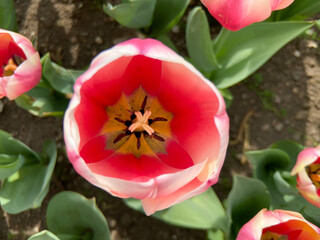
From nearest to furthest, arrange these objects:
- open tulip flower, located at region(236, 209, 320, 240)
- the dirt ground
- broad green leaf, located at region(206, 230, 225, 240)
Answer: open tulip flower, located at region(236, 209, 320, 240) → broad green leaf, located at region(206, 230, 225, 240) → the dirt ground

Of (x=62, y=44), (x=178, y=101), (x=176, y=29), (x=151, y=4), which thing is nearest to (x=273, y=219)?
(x=178, y=101)

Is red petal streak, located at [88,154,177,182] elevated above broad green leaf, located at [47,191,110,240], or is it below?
above

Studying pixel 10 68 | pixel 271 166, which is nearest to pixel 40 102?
pixel 10 68

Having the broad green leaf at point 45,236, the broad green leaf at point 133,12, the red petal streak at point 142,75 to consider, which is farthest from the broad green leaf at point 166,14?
the broad green leaf at point 45,236

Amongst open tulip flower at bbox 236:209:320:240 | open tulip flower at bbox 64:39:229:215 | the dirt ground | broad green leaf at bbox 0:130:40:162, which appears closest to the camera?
open tulip flower at bbox 64:39:229:215

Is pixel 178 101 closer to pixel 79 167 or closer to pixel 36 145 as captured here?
pixel 79 167

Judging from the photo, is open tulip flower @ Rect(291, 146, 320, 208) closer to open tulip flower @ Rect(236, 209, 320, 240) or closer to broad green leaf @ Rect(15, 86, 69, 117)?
open tulip flower @ Rect(236, 209, 320, 240)

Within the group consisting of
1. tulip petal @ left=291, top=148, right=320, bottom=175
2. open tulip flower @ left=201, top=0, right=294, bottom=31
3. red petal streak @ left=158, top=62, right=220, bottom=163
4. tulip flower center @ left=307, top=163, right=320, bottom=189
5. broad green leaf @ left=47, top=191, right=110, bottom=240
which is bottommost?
broad green leaf @ left=47, top=191, right=110, bottom=240

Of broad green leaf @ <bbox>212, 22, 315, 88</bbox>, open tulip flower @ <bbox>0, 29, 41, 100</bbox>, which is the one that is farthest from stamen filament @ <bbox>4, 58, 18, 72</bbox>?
broad green leaf @ <bbox>212, 22, 315, 88</bbox>
